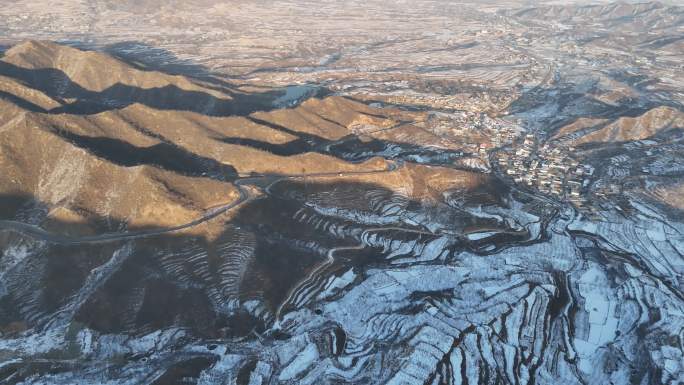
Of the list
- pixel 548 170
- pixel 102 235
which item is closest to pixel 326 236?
pixel 102 235

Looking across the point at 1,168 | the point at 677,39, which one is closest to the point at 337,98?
the point at 1,168

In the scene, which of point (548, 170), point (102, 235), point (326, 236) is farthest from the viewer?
point (548, 170)

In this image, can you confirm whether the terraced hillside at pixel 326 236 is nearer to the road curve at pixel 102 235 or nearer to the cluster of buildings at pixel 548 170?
the road curve at pixel 102 235

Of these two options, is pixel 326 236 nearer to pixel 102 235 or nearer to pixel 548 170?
pixel 102 235

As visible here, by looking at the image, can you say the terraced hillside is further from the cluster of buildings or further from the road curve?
the cluster of buildings

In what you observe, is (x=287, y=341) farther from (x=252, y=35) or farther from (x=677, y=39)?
(x=677, y=39)

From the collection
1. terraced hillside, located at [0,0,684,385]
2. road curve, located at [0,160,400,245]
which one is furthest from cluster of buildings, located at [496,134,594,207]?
road curve, located at [0,160,400,245]

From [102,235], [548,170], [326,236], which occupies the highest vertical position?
[102,235]

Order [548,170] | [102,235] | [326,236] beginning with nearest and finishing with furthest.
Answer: [102,235], [326,236], [548,170]

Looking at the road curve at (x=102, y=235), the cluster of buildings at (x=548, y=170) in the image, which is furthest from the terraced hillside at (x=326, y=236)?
the cluster of buildings at (x=548, y=170)
